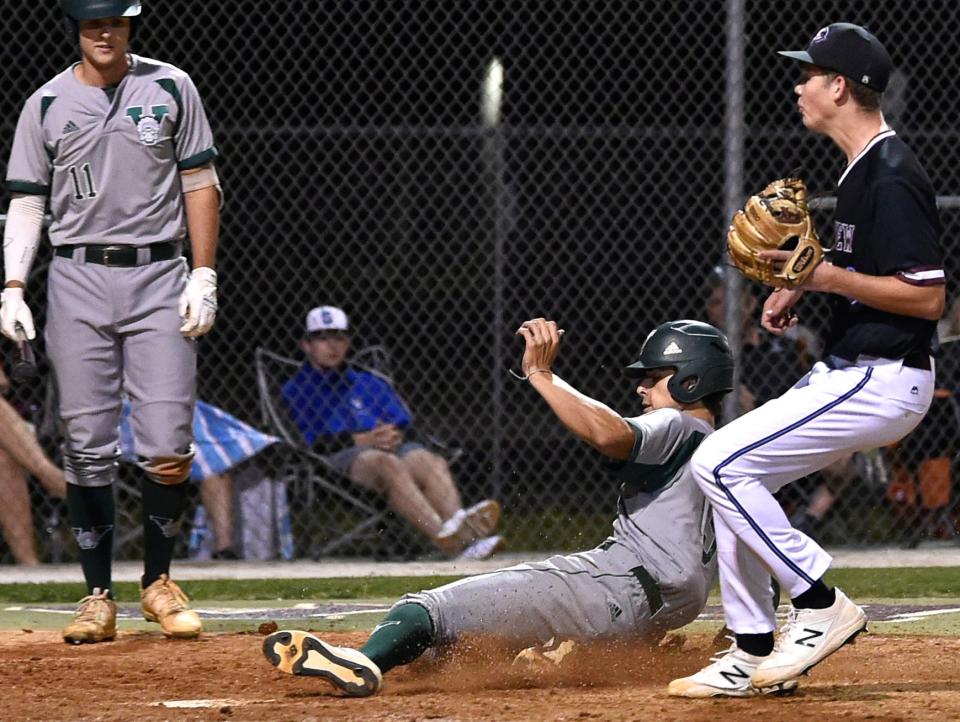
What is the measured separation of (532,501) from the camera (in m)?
9.91

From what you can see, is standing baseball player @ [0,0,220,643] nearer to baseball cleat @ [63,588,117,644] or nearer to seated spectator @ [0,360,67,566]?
baseball cleat @ [63,588,117,644]

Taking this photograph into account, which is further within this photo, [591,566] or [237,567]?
[237,567]

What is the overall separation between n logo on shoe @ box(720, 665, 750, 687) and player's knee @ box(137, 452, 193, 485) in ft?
6.97

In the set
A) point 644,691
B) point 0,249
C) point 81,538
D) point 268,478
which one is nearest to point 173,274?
point 81,538

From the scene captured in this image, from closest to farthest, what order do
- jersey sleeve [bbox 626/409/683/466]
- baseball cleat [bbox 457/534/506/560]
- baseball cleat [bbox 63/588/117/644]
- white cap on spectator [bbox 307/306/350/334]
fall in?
1. jersey sleeve [bbox 626/409/683/466]
2. baseball cleat [bbox 63/588/117/644]
3. baseball cleat [bbox 457/534/506/560]
4. white cap on spectator [bbox 307/306/350/334]

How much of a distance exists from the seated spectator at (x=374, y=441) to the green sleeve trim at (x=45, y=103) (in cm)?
294

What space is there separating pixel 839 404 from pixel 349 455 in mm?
4315

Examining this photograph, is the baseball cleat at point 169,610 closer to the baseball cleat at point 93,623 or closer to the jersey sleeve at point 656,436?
the baseball cleat at point 93,623

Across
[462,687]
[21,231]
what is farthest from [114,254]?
[462,687]

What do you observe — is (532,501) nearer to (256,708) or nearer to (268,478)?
(268,478)

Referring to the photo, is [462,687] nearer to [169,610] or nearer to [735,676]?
[735,676]

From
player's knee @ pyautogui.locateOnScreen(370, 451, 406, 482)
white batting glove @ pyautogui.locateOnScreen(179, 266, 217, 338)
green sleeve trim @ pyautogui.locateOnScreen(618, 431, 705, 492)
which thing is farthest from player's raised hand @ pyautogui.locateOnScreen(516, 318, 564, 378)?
player's knee @ pyautogui.locateOnScreen(370, 451, 406, 482)

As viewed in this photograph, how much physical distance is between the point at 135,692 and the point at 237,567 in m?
3.44

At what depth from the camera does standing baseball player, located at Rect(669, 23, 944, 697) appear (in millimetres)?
3896
